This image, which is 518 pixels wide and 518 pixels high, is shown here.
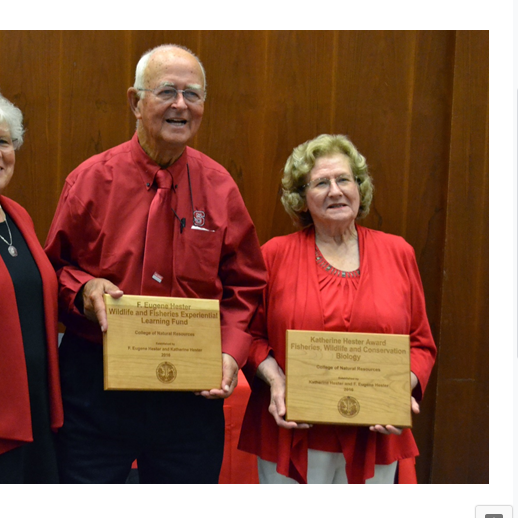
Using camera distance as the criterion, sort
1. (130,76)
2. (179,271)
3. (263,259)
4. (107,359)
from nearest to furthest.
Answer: (107,359) < (179,271) < (263,259) < (130,76)

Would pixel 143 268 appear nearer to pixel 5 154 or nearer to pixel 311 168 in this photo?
pixel 5 154

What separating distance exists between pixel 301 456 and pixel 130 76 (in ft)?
6.64

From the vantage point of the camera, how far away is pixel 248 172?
3248 mm

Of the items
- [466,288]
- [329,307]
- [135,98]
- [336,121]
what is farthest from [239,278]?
[466,288]

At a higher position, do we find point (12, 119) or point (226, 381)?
point (12, 119)

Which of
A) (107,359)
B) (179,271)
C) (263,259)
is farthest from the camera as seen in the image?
(263,259)

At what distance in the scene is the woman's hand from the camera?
2.02m

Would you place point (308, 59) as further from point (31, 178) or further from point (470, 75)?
point (31, 178)

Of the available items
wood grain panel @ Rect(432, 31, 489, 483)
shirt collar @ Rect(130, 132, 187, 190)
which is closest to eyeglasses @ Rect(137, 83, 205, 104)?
shirt collar @ Rect(130, 132, 187, 190)

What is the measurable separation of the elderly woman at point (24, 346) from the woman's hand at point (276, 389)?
2.13 ft

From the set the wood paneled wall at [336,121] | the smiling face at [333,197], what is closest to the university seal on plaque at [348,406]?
the smiling face at [333,197]

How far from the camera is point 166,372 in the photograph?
1.86 m

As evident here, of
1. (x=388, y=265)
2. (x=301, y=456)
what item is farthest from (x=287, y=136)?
(x=301, y=456)

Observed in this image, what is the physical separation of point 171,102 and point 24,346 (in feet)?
2.71
